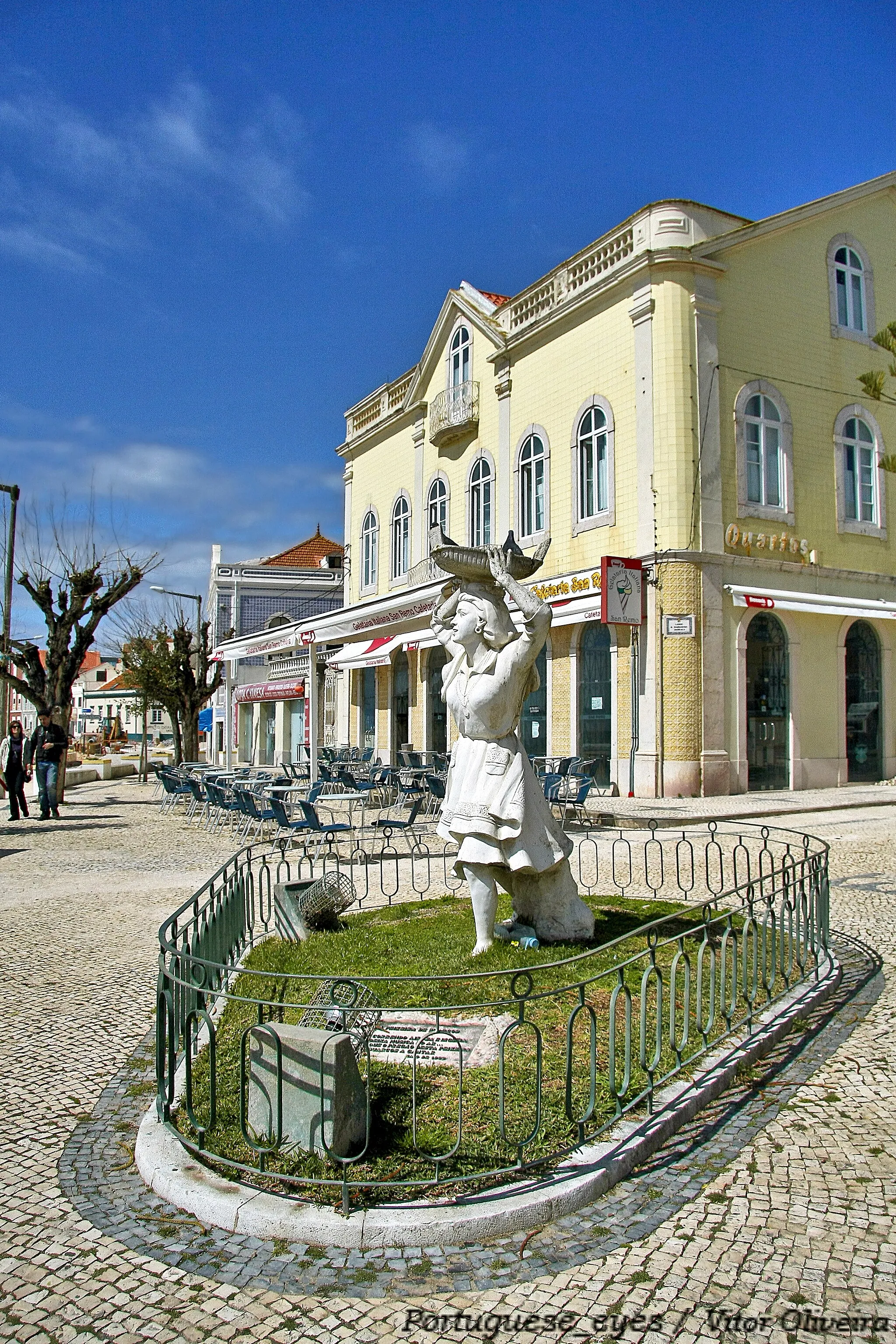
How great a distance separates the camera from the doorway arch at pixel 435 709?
25.1m

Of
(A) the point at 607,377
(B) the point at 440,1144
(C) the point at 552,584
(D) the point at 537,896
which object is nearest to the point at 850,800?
(C) the point at 552,584

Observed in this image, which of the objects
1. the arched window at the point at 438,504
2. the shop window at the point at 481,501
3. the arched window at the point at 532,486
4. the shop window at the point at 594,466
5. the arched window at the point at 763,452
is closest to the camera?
the arched window at the point at 763,452

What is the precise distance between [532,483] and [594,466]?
7.90 feet

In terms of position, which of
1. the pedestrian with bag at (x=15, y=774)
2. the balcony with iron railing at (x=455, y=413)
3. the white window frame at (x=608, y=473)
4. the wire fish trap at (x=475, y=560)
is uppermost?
the balcony with iron railing at (x=455, y=413)

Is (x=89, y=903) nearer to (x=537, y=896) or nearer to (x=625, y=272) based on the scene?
(x=537, y=896)

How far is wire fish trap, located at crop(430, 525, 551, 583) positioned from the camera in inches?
223

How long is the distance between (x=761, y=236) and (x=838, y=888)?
1472 cm

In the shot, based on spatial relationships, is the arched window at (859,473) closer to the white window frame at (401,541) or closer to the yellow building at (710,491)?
the yellow building at (710,491)

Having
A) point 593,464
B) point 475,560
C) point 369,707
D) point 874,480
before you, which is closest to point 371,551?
point 369,707

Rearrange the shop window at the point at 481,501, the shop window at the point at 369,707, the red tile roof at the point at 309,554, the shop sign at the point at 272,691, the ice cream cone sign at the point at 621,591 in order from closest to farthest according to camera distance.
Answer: the ice cream cone sign at the point at 621,591, the shop window at the point at 481,501, the shop window at the point at 369,707, the shop sign at the point at 272,691, the red tile roof at the point at 309,554

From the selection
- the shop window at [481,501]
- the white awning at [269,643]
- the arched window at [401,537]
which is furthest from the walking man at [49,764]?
the arched window at [401,537]

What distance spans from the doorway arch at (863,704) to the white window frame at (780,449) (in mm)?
3024

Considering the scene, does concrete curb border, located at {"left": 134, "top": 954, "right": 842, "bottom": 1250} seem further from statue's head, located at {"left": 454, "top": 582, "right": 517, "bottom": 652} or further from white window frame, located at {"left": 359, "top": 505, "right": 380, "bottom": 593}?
white window frame, located at {"left": 359, "top": 505, "right": 380, "bottom": 593}

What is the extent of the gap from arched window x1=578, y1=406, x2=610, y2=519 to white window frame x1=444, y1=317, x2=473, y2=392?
5.53 m
